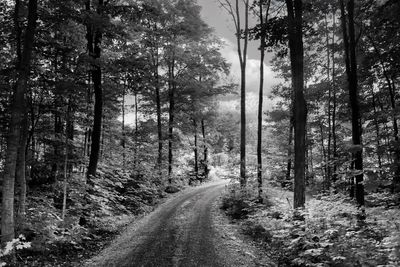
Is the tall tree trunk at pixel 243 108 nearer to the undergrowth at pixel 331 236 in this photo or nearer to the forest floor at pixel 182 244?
the forest floor at pixel 182 244

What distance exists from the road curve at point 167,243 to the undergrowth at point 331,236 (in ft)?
6.06

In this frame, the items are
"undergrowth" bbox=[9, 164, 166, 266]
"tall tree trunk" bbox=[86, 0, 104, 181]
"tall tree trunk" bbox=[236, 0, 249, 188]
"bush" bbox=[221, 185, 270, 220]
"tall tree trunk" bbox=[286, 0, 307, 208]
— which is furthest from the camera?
"tall tree trunk" bbox=[236, 0, 249, 188]

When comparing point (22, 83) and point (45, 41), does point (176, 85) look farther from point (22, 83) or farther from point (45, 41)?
point (22, 83)

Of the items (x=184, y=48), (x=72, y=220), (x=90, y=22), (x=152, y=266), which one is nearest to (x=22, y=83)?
(x=90, y=22)

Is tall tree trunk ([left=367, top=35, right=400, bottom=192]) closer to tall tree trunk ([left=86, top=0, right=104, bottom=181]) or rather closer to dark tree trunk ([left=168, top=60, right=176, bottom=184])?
tall tree trunk ([left=86, top=0, right=104, bottom=181])

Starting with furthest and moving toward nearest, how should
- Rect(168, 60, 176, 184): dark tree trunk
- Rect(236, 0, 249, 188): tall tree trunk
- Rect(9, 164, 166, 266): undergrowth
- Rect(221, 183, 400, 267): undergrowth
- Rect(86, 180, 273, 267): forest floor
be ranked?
1. Rect(168, 60, 176, 184): dark tree trunk
2. Rect(236, 0, 249, 188): tall tree trunk
3. Rect(9, 164, 166, 266): undergrowth
4. Rect(86, 180, 273, 267): forest floor
5. Rect(221, 183, 400, 267): undergrowth

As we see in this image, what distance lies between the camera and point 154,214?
1489 centimetres

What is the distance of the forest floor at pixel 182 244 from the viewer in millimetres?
8188

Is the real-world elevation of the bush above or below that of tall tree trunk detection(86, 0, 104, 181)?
below

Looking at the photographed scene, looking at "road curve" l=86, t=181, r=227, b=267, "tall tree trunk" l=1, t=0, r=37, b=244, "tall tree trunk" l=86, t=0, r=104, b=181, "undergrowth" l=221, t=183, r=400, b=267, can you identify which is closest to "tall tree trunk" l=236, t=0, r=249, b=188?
"road curve" l=86, t=181, r=227, b=267

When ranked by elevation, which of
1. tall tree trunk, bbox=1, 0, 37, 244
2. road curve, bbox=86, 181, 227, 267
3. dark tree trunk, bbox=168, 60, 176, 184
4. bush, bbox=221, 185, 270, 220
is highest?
dark tree trunk, bbox=168, 60, 176, 184

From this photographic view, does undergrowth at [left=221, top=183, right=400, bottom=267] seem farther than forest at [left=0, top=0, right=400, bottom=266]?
No

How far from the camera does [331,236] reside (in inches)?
279

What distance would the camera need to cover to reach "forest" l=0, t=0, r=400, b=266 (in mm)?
7918
